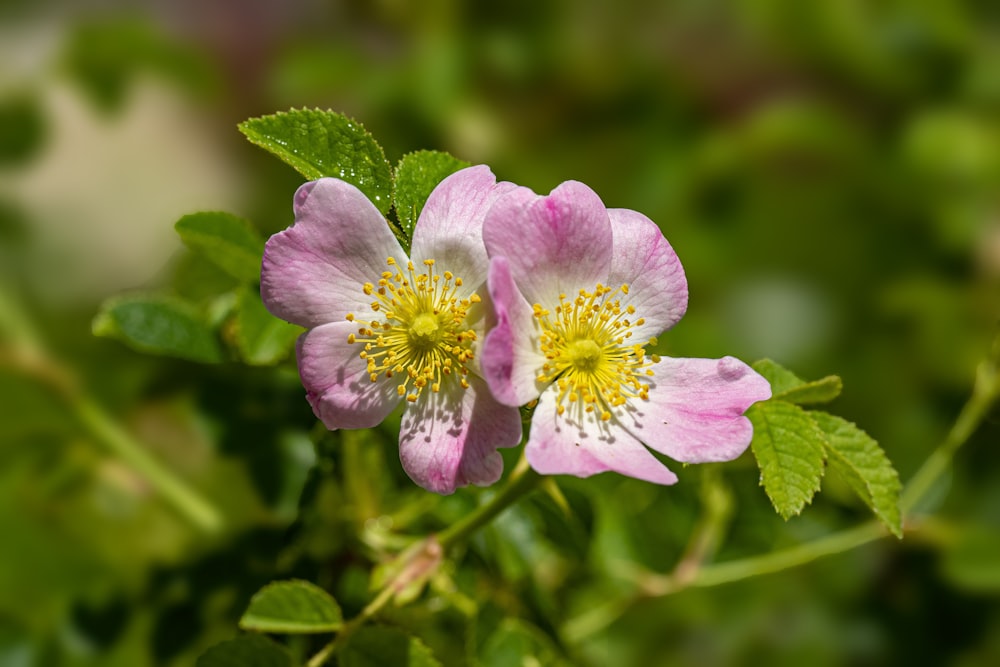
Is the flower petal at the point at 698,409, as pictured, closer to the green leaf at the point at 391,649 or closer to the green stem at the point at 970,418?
the green leaf at the point at 391,649

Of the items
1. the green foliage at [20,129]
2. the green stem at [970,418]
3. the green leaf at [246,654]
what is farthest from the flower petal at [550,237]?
the green foliage at [20,129]

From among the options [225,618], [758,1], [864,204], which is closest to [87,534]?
[225,618]

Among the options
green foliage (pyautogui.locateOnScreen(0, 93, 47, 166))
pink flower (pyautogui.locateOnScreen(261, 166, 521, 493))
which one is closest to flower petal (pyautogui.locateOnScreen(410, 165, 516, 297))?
pink flower (pyautogui.locateOnScreen(261, 166, 521, 493))

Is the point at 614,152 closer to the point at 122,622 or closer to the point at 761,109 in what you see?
the point at 761,109

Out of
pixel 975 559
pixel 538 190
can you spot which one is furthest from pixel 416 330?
pixel 538 190

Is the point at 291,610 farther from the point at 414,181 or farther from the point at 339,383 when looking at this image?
the point at 414,181
